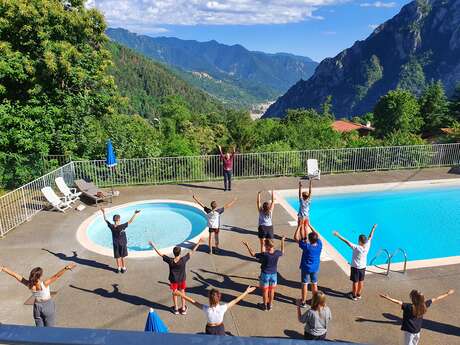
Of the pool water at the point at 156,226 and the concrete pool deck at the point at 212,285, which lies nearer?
the concrete pool deck at the point at 212,285

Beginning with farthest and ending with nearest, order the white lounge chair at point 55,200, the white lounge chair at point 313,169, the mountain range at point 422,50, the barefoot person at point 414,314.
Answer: the mountain range at point 422,50
the white lounge chair at point 313,169
the white lounge chair at point 55,200
the barefoot person at point 414,314

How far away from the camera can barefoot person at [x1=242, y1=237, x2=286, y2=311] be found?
763cm

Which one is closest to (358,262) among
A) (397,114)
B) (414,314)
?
(414,314)

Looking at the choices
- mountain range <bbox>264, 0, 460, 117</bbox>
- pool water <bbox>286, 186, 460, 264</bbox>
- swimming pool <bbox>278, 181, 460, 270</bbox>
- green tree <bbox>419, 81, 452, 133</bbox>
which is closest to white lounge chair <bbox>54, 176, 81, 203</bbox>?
swimming pool <bbox>278, 181, 460, 270</bbox>

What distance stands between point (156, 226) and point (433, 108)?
49.8m

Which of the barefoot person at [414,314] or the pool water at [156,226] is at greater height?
the barefoot person at [414,314]

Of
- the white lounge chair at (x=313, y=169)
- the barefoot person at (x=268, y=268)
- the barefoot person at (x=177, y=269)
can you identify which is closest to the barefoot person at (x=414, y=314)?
the barefoot person at (x=268, y=268)

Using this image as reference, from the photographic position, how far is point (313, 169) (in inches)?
754

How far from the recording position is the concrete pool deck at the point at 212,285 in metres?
7.85

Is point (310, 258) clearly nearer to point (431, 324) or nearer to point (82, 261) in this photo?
point (431, 324)

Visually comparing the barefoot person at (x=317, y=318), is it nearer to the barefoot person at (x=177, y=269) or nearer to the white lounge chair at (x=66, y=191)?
the barefoot person at (x=177, y=269)

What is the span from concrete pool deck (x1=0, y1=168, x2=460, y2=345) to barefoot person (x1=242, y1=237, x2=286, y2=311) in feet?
1.09

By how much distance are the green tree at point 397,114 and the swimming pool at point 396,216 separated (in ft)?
112

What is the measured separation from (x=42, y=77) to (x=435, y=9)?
20872cm
